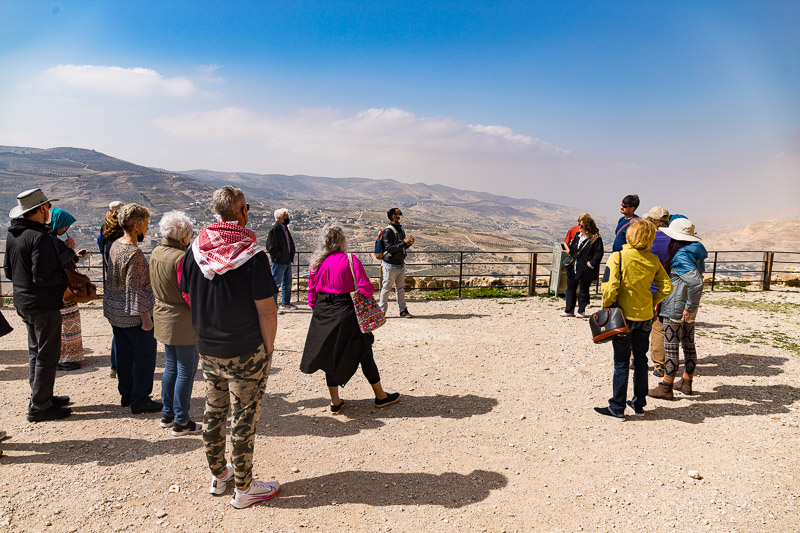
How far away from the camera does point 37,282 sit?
3543 millimetres

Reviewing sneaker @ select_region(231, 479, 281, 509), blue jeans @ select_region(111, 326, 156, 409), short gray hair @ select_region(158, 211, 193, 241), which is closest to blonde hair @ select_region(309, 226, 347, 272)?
short gray hair @ select_region(158, 211, 193, 241)

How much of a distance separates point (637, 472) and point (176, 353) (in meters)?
3.66

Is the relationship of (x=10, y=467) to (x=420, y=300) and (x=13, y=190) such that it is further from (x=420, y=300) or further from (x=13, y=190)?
(x=13, y=190)

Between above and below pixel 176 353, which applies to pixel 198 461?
below

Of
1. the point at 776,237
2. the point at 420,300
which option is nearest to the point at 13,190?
the point at 420,300

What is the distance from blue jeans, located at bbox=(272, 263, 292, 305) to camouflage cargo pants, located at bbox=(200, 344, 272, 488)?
556cm

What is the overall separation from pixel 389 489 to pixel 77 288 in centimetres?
315

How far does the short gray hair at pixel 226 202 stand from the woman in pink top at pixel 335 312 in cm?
133

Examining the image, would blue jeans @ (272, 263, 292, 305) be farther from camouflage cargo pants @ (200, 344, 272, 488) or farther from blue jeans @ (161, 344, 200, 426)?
camouflage cargo pants @ (200, 344, 272, 488)

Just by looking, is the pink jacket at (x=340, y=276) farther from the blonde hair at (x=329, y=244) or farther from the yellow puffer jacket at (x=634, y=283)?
the yellow puffer jacket at (x=634, y=283)

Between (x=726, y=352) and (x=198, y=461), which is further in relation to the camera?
(x=726, y=352)

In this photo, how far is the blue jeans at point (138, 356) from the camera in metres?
4.00

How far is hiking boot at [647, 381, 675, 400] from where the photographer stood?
4.59m

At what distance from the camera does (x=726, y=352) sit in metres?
6.12
